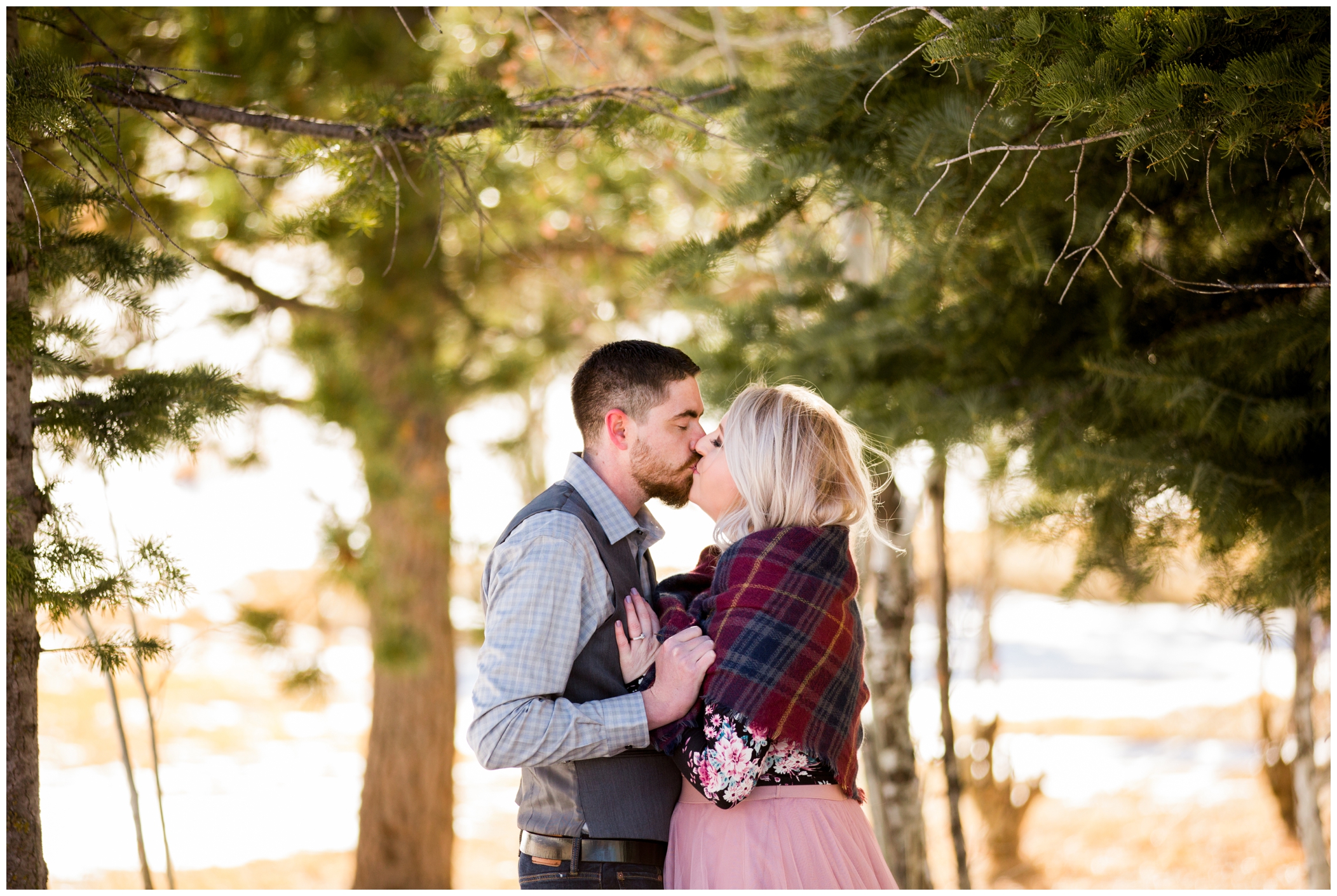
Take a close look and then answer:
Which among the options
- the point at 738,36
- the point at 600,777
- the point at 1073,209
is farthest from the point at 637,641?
the point at 738,36

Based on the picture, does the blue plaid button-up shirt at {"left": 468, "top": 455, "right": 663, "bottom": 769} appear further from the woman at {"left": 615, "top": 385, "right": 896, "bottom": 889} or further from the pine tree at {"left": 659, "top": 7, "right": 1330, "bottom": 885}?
the pine tree at {"left": 659, "top": 7, "right": 1330, "bottom": 885}

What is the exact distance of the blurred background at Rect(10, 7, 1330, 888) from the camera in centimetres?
268

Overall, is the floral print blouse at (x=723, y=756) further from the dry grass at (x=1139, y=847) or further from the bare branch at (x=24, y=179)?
the dry grass at (x=1139, y=847)

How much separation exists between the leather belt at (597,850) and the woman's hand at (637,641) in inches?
13.0

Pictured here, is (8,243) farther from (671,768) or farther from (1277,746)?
(1277,746)

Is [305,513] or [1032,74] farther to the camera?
[305,513]

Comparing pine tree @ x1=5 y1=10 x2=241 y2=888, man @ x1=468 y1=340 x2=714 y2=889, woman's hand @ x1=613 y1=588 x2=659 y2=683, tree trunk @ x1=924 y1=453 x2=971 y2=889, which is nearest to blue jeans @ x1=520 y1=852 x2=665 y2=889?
man @ x1=468 y1=340 x2=714 y2=889

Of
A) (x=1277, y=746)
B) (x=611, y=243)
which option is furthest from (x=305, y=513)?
(x=1277, y=746)

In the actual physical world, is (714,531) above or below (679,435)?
below

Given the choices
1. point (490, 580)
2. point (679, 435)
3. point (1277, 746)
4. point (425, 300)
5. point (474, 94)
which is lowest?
point (1277, 746)

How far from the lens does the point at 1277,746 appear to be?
714 centimetres

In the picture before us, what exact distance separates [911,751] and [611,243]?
11.7 ft

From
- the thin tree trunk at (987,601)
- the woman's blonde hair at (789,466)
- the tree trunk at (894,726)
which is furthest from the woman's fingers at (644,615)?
the thin tree trunk at (987,601)

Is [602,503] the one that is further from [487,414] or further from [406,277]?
[487,414]
